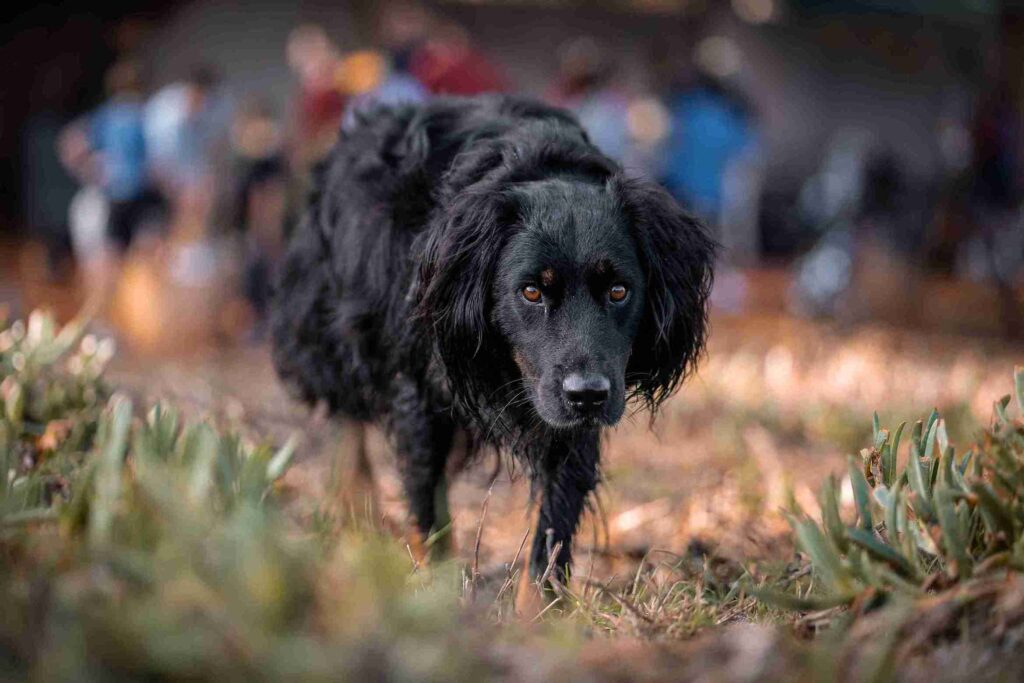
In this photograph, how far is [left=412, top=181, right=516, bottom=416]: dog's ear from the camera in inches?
126

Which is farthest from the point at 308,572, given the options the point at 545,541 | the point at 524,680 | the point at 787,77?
the point at 787,77

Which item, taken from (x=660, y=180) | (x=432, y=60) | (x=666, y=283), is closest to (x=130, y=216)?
(x=432, y=60)

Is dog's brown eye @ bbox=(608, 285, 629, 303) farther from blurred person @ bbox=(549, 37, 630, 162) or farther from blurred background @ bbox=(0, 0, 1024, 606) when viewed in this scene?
blurred person @ bbox=(549, 37, 630, 162)

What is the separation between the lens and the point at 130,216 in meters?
9.22

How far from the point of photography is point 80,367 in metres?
3.89

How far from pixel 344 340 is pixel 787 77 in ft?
38.2

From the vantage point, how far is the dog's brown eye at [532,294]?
3156 millimetres

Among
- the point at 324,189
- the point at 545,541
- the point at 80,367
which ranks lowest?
the point at 545,541

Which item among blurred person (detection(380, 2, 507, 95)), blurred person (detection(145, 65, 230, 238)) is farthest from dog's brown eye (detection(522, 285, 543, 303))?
blurred person (detection(145, 65, 230, 238))

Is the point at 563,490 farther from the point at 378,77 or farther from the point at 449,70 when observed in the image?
the point at 378,77

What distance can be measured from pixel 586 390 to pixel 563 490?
52cm

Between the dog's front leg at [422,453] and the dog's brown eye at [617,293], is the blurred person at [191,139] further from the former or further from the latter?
the dog's brown eye at [617,293]

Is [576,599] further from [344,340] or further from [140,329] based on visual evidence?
[140,329]

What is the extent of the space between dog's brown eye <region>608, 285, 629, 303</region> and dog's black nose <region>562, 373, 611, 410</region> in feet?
0.93
